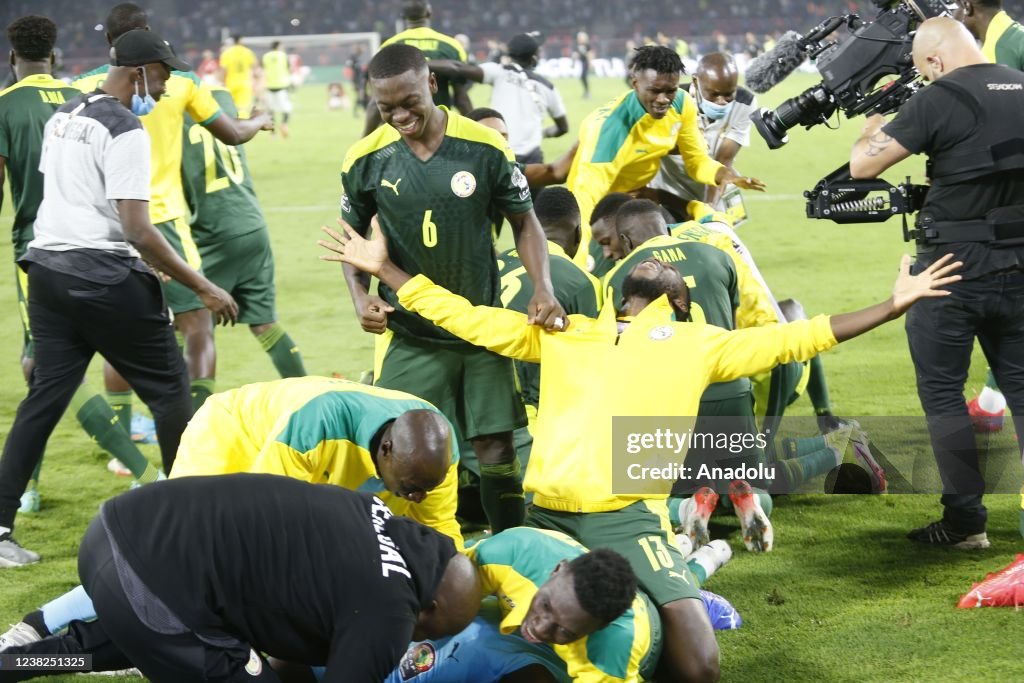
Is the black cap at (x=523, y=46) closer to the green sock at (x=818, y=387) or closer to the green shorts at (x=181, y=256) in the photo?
the green shorts at (x=181, y=256)

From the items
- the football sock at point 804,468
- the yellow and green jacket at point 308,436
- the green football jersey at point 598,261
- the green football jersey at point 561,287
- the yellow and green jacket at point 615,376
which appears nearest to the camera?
the yellow and green jacket at point 308,436

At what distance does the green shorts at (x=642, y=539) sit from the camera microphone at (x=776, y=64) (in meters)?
2.81

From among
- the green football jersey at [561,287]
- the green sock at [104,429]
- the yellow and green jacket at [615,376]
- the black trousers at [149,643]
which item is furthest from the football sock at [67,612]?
the green football jersey at [561,287]

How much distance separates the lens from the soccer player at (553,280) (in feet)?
19.1

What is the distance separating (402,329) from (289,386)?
3.10ft

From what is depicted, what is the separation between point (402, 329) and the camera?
528 cm

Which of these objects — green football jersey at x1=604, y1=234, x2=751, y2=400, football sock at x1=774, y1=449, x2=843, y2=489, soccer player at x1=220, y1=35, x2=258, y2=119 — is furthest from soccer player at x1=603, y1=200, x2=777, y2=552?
soccer player at x1=220, y1=35, x2=258, y2=119

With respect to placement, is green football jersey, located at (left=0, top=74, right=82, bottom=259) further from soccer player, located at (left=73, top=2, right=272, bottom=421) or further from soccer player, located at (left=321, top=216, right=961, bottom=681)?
soccer player, located at (left=321, top=216, right=961, bottom=681)

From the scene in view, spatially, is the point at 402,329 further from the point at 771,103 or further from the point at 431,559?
the point at 771,103

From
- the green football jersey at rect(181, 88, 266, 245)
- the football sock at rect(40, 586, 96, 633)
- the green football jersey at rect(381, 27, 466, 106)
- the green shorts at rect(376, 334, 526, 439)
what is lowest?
the football sock at rect(40, 586, 96, 633)

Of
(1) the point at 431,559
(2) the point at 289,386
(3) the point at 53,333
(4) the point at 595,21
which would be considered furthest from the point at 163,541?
(4) the point at 595,21

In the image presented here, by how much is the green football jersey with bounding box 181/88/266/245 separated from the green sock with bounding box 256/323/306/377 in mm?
682

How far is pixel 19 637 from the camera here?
4262mm

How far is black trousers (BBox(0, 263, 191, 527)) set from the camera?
546 centimetres
